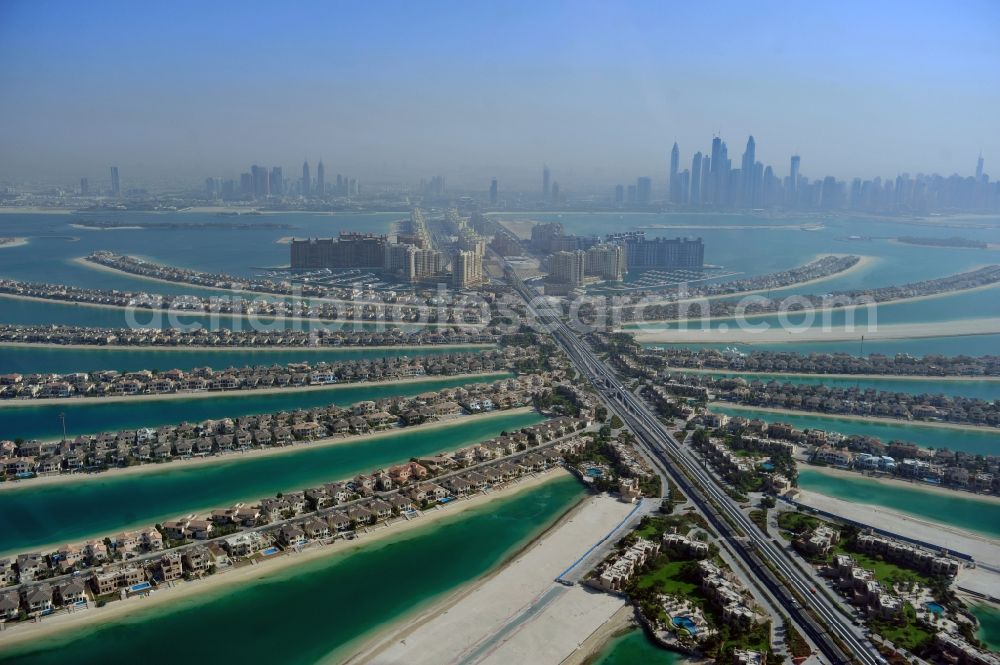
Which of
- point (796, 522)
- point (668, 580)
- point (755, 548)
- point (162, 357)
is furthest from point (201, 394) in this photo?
point (796, 522)

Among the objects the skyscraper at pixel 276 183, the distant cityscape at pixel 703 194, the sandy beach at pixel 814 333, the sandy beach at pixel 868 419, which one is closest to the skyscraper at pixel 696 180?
the distant cityscape at pixel 703 194

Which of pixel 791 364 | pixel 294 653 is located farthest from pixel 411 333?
pixel 294 653

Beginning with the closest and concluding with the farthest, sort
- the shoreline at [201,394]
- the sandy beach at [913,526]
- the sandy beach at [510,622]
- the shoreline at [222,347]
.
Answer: the sandy beach at [510,622]
the sandy beach at [913,526]
the shoreline at [201,394]
the shoreline at [222,347]

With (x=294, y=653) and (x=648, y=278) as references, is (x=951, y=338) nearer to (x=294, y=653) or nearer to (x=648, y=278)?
(x=648, y=278)

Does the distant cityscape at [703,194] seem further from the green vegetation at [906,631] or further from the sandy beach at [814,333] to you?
the green vegetation at [906,631]

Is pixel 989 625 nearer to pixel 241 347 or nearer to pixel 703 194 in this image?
pixel 241 347

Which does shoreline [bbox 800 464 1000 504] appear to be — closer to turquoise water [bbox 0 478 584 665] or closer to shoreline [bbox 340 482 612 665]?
turquoise water [bbox 0 478 584 665]
